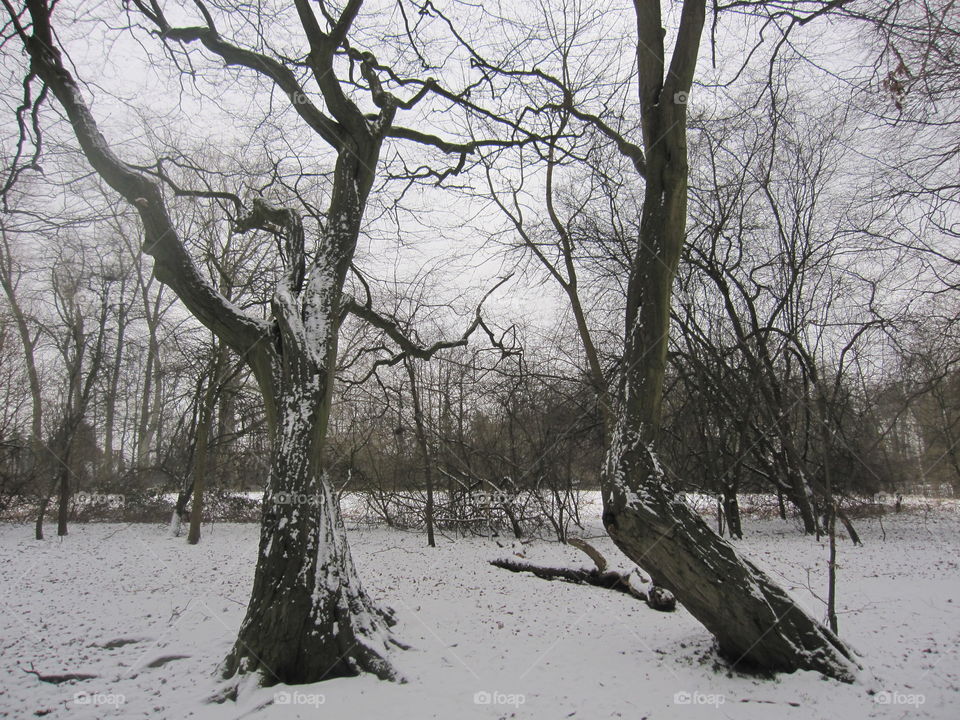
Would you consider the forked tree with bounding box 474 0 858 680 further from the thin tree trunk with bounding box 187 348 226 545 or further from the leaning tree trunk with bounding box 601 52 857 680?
the thin tree trunk with bounding box 187 348 226 545

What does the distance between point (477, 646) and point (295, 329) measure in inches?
140

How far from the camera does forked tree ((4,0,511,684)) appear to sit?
4.25 m

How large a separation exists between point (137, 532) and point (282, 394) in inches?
471

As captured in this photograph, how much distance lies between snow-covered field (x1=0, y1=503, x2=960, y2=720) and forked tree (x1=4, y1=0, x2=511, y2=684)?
0.37m

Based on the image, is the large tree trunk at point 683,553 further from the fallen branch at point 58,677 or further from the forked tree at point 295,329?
Result: the fallen branch at point 58,677

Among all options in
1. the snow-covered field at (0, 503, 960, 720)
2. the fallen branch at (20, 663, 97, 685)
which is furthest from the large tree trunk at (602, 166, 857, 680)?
the fallen branch at (20, 663, 97, 685)

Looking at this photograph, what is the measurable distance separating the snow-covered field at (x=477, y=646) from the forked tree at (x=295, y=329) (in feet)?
1.20

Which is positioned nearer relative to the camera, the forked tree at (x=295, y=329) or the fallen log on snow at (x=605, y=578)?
the forked tree at (x=295, y=329)

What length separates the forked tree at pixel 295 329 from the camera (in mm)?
4254

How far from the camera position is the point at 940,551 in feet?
31.9

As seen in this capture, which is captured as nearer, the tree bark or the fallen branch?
the tree bark

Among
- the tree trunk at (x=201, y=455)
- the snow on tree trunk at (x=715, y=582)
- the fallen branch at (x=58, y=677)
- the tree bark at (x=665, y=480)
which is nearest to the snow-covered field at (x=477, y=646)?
the fallen branch at (x=58, y=677)

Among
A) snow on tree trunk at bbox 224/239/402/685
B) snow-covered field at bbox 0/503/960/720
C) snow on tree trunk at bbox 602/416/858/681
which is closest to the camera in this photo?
snow-covered field at bbox 0/503/960/720

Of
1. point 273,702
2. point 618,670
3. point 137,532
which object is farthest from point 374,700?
point 137,532
